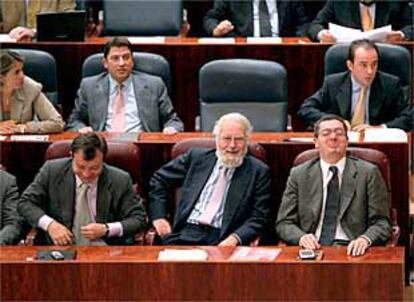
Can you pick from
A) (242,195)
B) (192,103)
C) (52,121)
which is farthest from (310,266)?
(192,103)

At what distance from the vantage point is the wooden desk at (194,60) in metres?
5.68

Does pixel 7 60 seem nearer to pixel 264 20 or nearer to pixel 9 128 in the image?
pixel 9 128

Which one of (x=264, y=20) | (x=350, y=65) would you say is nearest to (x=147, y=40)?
(x=264, y=20)

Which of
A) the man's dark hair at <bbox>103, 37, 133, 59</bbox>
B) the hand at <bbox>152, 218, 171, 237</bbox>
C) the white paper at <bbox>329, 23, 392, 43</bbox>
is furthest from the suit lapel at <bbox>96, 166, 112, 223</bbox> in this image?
the white paper at <bbox>329, 23, 392, 43</bbox>

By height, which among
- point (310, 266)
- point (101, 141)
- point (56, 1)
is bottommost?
point (310, 266)

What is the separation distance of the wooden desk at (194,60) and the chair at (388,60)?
325mm

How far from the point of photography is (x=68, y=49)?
5.72m

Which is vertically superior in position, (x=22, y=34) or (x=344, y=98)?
(x=22, y=34)

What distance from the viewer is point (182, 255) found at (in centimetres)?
403

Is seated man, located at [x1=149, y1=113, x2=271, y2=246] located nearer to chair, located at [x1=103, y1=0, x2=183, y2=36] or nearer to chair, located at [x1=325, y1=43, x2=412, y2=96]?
chair, located at [x1=325, y1=43, x2=412, y2=96]

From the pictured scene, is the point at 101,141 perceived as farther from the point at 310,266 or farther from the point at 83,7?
the point at 83,7

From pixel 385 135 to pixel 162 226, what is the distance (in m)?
0.88

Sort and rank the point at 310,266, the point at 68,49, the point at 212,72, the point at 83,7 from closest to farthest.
Result: the point at 310,266 < the point at 212,72 < the point at 68,49 < the point at 83,7

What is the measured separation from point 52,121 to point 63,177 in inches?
22.2
